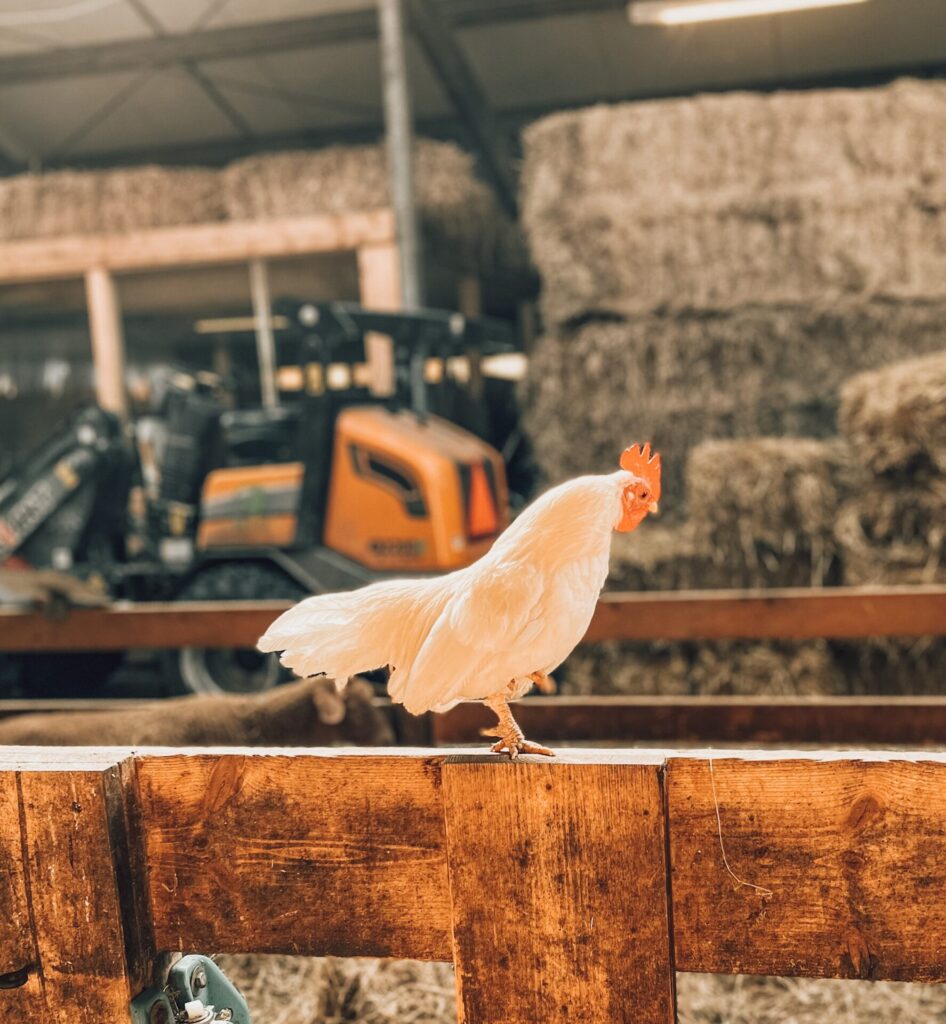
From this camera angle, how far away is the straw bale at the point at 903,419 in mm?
3766

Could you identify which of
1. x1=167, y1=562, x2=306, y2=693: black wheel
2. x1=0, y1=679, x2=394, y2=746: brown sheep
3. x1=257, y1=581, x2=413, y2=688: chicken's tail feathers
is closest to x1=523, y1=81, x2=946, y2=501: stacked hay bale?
x1=167, y1=562, x2=306, y2=693: black wheel

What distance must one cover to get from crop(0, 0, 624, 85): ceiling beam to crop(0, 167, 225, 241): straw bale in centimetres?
127

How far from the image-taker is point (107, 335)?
5711mm

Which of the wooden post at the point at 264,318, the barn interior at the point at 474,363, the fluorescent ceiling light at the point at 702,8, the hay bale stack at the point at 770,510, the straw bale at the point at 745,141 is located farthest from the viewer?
the wooden post at the point at 264,318

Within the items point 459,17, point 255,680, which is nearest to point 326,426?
point 255,680

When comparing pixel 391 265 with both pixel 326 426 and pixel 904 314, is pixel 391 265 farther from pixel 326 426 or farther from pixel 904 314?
pixel 904 314

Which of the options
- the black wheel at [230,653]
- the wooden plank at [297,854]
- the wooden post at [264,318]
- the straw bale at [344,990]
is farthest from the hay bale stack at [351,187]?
the wooden plank at [297,854]

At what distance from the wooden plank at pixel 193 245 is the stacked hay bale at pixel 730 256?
1055 millimetres

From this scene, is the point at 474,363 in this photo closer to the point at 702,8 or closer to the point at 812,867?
the point at 702,8

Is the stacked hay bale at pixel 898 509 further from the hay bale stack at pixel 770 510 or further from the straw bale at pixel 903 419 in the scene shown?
the hay bale stack at pixel 770 510

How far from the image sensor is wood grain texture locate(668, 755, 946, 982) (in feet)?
2.80

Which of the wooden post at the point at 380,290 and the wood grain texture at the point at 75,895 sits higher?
the wooden post at the point at 380,290

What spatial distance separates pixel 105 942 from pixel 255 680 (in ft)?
10.8

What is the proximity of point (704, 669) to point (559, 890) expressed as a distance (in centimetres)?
332
